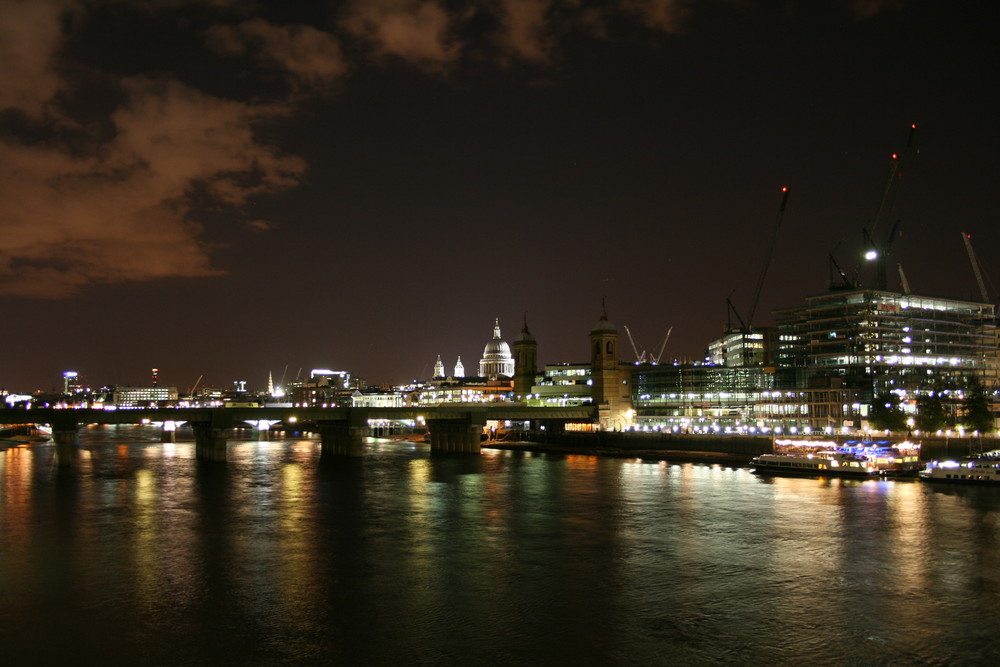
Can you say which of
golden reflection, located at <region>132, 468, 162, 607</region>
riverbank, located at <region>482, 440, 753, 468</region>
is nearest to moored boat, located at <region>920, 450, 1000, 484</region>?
riverbank, located at <region>482, 440, 753, 468</region>

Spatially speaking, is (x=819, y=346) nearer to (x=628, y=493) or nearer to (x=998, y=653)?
(x=628, y=493)

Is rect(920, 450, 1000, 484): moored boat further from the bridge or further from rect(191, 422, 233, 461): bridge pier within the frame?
rect(191, 422, 233, 461): bridge pier

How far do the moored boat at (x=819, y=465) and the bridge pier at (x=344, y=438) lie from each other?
60924 mm

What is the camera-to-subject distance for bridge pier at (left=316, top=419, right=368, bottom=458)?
13112 cm

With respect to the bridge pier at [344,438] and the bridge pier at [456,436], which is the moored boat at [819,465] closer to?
the bridge pier at [456,436]

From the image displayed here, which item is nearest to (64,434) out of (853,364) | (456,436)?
(456,436)

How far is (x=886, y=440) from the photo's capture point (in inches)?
4638

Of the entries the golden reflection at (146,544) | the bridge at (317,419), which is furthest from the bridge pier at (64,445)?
the golden reflection at (146,544)

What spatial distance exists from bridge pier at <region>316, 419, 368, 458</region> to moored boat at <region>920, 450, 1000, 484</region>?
3148 inches

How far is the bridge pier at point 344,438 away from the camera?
13112 centimetres

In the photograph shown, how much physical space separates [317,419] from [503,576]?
3668 inches

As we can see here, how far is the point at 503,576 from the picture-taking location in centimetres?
4559

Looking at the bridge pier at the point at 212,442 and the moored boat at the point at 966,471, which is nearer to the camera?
the moored boat at the point at 966,471

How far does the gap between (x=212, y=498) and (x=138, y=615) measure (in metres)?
40.9
